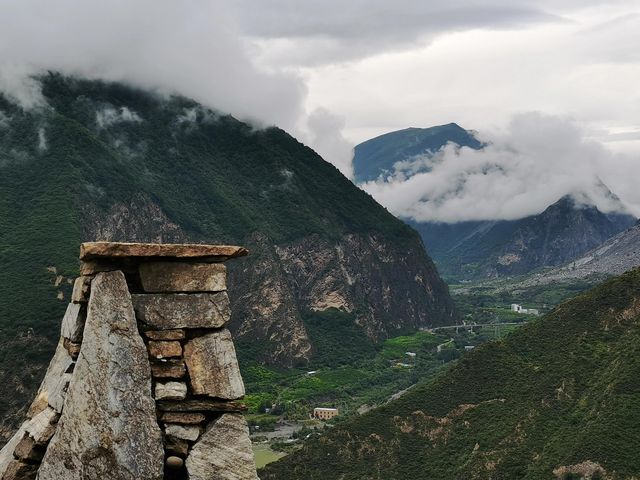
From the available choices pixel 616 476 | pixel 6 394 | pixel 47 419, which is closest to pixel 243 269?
pixel 6 394

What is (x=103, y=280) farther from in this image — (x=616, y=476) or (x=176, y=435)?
(x=616, y=476)

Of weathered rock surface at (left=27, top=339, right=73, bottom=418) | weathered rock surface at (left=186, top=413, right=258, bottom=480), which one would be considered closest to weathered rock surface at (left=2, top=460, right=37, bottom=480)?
weathered rock surface at (left=27, top=339, right=73, bottom=418)

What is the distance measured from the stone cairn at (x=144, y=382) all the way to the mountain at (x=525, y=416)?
200 ft

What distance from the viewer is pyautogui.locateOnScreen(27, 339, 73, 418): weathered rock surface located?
12.5 m

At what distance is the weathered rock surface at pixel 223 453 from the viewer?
39.8 feet

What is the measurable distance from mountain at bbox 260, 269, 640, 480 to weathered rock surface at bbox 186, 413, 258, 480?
6054 cm

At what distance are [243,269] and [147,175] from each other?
34.8 metres

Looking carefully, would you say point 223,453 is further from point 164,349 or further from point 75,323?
point 75,323

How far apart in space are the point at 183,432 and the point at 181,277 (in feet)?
7.63

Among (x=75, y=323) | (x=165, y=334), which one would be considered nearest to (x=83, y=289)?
(x=75, y=323)

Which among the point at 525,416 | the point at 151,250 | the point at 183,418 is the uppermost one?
the point at 151,250

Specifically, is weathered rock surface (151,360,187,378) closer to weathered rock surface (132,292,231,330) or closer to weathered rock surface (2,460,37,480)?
weathered rock surface (132,292,231,330)

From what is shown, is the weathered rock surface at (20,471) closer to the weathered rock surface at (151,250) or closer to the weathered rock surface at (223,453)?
the weathered rock surface at (223,453)

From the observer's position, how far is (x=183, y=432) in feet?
40.2
